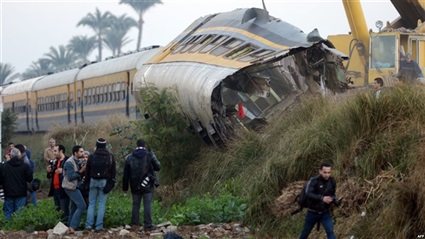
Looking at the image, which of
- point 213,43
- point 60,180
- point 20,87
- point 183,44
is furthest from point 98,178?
point 20,87

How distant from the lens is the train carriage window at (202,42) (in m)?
23.2

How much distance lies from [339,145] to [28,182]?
Result: 635cm

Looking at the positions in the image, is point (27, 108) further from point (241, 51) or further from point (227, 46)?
point (241, 51)

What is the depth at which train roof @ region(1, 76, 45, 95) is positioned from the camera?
5153cm

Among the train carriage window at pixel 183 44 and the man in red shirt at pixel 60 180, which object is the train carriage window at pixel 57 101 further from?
the man in red shirt at pixel 60 180

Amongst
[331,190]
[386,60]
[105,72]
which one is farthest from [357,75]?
[331,190]

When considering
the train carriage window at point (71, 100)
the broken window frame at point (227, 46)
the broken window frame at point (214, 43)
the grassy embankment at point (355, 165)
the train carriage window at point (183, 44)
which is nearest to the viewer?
the grassy embankment at point (355, 165)

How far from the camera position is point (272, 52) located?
20219 mm

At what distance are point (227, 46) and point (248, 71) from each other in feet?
4.93

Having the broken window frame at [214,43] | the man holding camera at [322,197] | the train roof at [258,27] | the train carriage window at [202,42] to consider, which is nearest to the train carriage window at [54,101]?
the train roof at [258,27]

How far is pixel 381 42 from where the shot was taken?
27766 millimetres

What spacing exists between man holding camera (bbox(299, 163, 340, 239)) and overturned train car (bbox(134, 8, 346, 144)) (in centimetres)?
740

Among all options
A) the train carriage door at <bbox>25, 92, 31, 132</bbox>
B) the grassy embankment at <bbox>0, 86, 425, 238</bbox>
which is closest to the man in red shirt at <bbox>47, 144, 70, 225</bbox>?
the grassy embankment at <bbox>0, 86, 425, 238</bbox>

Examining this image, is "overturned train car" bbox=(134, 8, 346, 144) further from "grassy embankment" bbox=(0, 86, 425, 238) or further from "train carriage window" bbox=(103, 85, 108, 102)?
"train carriage window" bbox=(103, 85, 108, 102)
